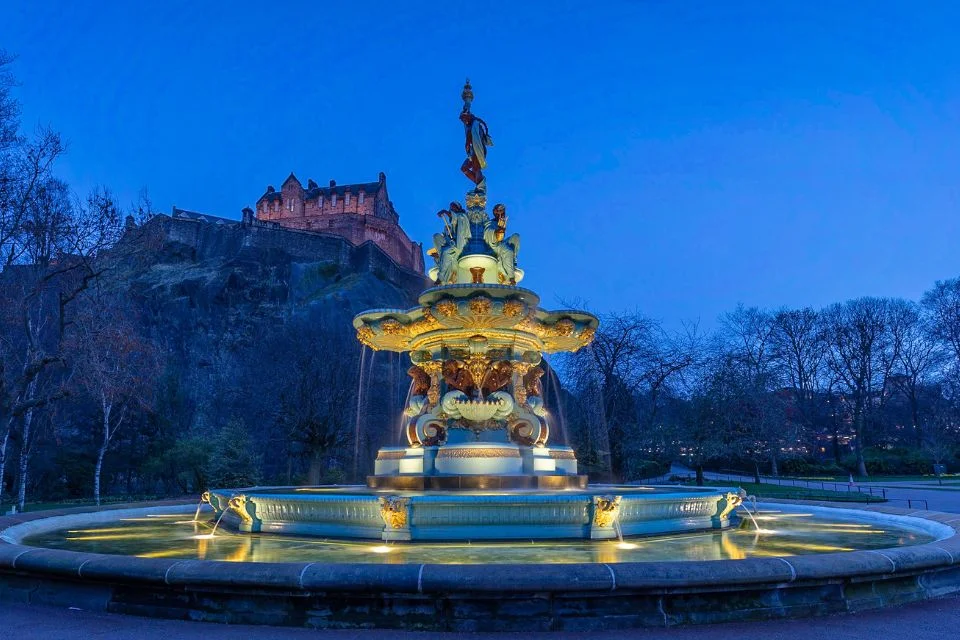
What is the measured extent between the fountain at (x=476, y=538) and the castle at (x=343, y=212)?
3068 inches

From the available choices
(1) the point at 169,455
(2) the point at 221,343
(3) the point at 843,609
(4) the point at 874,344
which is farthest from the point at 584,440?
(2) the point at 221,343

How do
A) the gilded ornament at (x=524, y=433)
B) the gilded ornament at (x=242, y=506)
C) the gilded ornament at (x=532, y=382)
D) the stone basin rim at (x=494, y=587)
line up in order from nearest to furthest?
the stone basin rim at (x=494, y=587) < the gilded ornament at (x=242, y=506) < the gilded ornament at (x=524, y=433) < the gilded ornament at (x=532, y=382)

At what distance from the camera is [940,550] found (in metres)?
6.05

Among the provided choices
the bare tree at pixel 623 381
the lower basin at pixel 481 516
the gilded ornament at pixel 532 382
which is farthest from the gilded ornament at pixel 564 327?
the bare tree at pixel 623 381

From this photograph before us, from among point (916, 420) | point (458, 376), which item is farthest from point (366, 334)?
point (916, 420)

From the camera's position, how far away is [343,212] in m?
91.8

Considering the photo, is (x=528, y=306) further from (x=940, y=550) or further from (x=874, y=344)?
(x=874, y=344)

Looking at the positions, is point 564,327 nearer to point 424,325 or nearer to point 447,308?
point 447,308

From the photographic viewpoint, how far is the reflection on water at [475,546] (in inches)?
269

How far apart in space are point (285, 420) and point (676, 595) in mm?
31171

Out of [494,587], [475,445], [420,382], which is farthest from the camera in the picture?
[420,382]

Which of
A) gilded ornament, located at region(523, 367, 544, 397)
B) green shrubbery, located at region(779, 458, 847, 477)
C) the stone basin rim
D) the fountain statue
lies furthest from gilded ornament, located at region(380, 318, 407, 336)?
green shrubbery, located at region(779, 458, 847, 477)

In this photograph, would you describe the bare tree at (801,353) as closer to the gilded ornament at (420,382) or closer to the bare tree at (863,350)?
the bare tree at (863,350)

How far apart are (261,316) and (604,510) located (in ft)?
210
